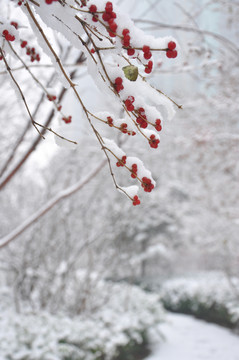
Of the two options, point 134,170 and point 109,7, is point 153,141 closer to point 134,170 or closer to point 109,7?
point 134,170

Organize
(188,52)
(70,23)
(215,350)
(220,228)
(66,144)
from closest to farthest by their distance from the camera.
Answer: (70,23) → (66,144) → (188,52) → (215,350) → (220,228)

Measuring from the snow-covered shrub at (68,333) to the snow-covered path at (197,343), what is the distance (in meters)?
0.82

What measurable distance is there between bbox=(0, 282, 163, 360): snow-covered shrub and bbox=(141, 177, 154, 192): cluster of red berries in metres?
4.08

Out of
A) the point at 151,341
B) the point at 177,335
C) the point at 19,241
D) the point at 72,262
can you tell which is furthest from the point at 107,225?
the point at 177,335

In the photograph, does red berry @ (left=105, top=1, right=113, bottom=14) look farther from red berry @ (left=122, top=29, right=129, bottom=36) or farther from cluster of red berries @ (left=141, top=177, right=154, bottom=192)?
cluster of red berries @ (left=141, top=177, right=154, bottom=192)

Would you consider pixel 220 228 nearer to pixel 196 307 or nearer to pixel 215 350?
pixel 196 307

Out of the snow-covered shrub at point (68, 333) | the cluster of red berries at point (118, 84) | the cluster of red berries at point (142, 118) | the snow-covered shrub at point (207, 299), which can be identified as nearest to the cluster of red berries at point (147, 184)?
the cluster of red berries at point (142, 118)

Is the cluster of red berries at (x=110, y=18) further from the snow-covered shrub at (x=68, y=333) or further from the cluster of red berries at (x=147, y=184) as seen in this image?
the snow-covered shrub at (x=68, y=333)

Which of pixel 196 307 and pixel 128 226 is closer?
pixel 128 226

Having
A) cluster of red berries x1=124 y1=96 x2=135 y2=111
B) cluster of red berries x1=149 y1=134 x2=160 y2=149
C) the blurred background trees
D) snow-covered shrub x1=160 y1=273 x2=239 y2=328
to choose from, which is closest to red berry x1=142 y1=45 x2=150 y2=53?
cluster of red berries x1=124 y1=96 x2=135 y2=111

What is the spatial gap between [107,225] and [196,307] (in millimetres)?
6488

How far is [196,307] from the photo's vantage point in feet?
34.6

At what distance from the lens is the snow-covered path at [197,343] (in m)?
6.79

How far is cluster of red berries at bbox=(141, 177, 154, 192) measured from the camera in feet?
2.63
